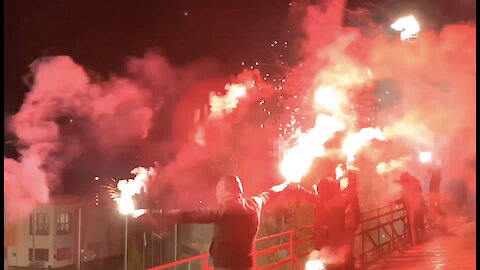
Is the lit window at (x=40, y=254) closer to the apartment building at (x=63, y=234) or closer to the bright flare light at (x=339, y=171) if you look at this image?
the apartment building at (x=63, y=234)

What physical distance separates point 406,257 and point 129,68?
9.29ft

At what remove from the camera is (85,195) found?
13.9ft

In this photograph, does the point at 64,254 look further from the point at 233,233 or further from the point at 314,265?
the point at 233,233

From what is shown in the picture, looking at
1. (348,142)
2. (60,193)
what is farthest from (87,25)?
(348,142)

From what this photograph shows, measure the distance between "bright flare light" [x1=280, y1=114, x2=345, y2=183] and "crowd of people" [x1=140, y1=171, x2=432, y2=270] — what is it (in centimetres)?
28

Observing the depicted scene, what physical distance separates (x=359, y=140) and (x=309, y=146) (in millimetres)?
433

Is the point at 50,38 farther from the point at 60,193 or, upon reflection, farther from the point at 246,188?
the point at 246,188

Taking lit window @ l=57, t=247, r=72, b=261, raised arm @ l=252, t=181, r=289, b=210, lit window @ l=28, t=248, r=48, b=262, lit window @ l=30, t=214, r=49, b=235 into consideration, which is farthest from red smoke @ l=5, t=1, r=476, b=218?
lit window @ l=57, t=247, r=72, b=261

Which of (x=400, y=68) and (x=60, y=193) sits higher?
(x=400, y=68)

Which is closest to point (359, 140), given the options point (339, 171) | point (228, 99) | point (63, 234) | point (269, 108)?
point (339, 171)

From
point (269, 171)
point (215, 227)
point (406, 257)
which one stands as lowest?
point (406, 257)

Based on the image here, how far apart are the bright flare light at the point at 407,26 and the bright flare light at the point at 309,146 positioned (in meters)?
0.89

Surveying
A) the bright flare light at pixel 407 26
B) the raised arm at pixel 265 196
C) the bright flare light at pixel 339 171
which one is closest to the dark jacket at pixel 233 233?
the raised arm at pixel 265 196

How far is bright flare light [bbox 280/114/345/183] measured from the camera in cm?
364
